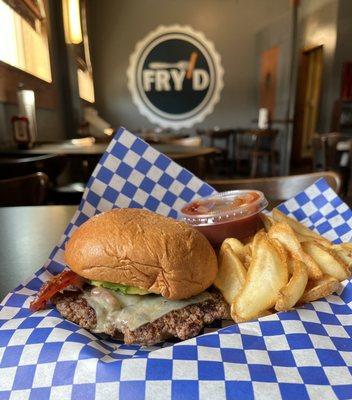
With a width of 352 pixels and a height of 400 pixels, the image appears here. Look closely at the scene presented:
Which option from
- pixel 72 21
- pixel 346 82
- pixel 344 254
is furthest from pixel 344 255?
pixel 346 82

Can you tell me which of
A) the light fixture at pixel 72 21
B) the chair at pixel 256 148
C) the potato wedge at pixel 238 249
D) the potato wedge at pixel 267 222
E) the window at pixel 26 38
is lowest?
the chair at pixel 256 148

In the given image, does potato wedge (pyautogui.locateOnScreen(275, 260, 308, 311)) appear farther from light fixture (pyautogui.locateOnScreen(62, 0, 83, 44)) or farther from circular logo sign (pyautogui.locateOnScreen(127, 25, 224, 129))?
circular logo sign (pyautogui.locateOnScreen(127, 25, 224, 129))

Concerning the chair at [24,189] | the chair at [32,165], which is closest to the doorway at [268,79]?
the chair at [32,165]

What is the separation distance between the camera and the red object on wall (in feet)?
29.9

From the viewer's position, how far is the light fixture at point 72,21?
5168 millimetres

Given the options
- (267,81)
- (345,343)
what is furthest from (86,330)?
(267,81)

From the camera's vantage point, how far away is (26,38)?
351 centimetres

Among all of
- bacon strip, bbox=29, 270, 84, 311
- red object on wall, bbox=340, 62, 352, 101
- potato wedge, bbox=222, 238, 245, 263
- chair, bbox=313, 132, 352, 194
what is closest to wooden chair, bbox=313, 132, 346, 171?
chair, bbox=313, 132, 352, 194

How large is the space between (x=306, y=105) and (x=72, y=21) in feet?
28.9

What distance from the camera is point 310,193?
4.97 feet

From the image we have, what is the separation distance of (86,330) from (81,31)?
21.1ft

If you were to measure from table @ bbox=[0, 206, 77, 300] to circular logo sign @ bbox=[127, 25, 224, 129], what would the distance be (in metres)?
6.51

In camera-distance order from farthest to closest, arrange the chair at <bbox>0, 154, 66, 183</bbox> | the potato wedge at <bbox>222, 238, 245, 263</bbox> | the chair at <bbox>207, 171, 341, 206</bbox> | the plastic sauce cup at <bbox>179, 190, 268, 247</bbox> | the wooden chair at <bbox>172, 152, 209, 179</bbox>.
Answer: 1. the wooden chair at <bbox>172, 152, 209, 179</bbox>
2. the chair at <bbox>0, 154, 66, 183</bbox>
3. the chair at <bbox>207, 171, 341, 206</bbox>
4. the plastic sauce cup at <bbox>179, 190, 268, 247</bbox>
5. the potato wedge at <bbox>222, 238, 245, 263</bbox>

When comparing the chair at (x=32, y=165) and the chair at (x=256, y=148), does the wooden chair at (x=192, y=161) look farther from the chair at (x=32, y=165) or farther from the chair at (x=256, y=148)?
the chair at (x=256, y=148)
